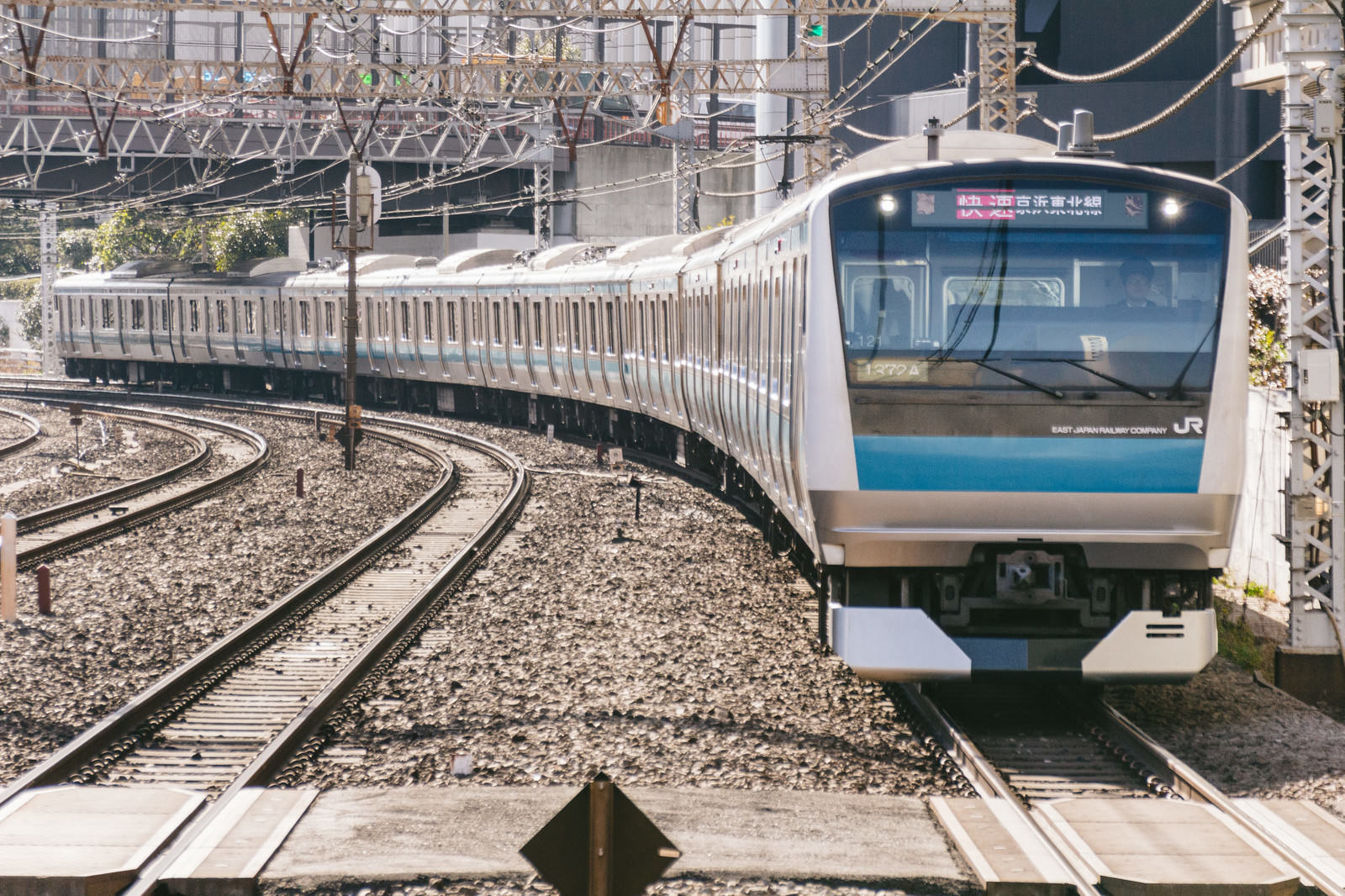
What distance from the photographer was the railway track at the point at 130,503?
53.5ft

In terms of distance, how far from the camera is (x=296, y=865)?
6156mm

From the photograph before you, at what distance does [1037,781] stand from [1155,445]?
1.70 meters

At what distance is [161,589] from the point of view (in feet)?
44.4

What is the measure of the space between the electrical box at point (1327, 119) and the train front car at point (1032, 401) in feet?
6.03

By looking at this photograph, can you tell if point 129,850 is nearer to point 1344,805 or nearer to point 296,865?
point 296,865

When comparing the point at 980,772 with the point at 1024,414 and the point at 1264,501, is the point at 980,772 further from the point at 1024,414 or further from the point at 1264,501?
the point at 1264,501

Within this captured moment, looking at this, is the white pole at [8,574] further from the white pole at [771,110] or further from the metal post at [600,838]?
the white pole at [771,110]

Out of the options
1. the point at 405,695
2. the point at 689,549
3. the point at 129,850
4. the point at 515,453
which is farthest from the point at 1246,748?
the point at 515,453

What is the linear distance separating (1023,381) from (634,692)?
276cm

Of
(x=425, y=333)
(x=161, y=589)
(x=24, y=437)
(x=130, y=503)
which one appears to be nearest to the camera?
(x=161, y=589)

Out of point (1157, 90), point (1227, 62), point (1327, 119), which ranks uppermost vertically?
point (1157, 90)

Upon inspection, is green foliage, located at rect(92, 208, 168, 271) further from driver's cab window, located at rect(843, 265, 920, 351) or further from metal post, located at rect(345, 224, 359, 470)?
driver's cab window, located at rect(843, 265, 920, 351)

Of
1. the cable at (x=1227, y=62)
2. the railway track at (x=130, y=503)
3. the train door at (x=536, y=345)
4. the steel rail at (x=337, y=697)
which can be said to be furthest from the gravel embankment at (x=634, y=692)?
the train door at (x=536, y=345)

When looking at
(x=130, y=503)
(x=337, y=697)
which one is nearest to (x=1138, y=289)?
(x=337, y=697)
